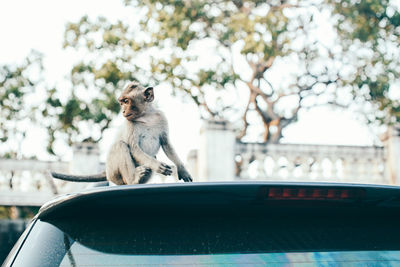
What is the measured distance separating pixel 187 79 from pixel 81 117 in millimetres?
3665

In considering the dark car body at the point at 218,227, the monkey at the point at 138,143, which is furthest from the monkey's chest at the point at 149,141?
the dark car body at the point at 218,227

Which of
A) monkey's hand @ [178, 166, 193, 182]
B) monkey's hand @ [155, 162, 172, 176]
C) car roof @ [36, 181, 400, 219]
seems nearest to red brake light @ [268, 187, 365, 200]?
car roof @ [36, 181, 400, 219]

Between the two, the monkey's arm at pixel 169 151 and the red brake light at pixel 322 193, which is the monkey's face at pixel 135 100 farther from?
the red brake light at pixel 322 193

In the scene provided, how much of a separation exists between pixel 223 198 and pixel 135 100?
3.29m

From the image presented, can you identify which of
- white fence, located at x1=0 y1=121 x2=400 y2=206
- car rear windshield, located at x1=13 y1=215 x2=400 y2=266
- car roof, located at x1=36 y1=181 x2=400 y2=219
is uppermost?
car roof, located at x1=36 y1=181 x2=400 y2=219

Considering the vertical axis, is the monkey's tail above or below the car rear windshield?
below

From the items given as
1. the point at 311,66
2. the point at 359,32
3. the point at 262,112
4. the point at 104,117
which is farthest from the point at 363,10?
the point at 104,117

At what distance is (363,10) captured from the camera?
13727 mm

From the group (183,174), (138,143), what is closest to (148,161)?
(138,143)

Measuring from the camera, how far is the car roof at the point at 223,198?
143 cm

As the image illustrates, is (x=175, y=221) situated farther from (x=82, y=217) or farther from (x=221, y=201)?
(x=82, y=217)

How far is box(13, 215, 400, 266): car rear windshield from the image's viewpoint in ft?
4.46

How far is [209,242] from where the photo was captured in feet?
4.66

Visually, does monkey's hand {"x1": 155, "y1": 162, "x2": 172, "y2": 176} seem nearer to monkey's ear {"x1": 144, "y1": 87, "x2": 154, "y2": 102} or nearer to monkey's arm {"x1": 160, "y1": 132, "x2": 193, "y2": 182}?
monkey's arm {"x1": 160, "y1": 132, "x2": 193, "y2": 182}
